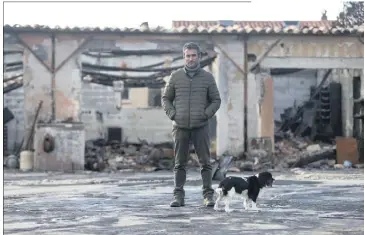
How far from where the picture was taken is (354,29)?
2003cm

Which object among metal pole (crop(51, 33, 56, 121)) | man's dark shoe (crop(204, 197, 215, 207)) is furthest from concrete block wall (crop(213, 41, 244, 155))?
man's dark shoe (crop(204, 197, 215, 207))

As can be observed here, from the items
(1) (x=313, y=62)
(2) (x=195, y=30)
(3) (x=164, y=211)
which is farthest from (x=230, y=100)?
A: (3) (x=164, y=211)

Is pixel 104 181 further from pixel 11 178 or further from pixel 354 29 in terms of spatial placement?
pixel 354 29

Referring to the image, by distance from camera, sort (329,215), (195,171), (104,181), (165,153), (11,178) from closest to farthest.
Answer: (329,215) → (104,181) → (11,178) → (195,171) → (165,153)

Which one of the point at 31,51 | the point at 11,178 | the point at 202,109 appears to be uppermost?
the point at 31,51

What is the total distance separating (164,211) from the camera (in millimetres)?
8383

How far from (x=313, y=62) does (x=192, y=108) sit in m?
12.1

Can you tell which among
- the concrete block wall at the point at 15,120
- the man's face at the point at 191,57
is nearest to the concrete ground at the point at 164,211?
the man's face at the point at 191,57

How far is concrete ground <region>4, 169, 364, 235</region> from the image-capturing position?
22.5 feet

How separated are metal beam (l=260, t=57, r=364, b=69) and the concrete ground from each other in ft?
23.2

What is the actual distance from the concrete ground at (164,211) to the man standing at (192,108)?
0.36 m

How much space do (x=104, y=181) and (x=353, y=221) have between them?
312 inches

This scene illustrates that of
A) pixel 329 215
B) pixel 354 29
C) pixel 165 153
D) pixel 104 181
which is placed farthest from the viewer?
A: pixel 165 153

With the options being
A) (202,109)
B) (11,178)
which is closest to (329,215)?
(202,109)
